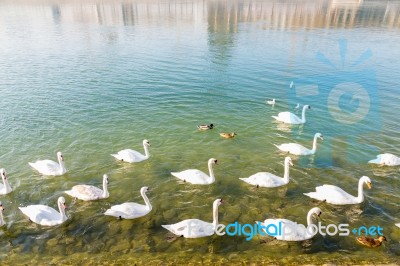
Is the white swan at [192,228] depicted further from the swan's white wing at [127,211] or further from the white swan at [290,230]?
the white swan at [290,230]

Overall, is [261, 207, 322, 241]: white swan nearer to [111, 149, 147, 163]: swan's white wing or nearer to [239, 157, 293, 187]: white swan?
[239, 157, 293, 187]: white swan

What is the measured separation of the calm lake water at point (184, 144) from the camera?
1096cm

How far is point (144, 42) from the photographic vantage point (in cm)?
4931

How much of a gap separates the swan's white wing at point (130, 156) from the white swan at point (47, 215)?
4.84 metres

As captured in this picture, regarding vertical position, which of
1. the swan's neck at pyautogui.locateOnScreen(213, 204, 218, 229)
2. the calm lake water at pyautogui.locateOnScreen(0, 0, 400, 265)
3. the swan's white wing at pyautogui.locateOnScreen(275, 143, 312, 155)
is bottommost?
the calm lake water at pyautogui.locateOnScreen(0, 0, 400, 265)

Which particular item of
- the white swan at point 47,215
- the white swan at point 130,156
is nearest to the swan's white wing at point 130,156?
the white swan at point 130,156

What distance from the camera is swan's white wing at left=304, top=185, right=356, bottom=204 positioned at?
42.2 feet

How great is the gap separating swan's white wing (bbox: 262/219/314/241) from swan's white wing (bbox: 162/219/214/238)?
2.24 metres

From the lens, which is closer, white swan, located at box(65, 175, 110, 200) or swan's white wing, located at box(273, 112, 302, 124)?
white swan, located at box(65, 175, 110, 200)

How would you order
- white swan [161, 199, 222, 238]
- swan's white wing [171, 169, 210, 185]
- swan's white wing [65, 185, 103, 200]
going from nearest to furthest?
white swan [161, 199, 222, 238]
swan's white wing [65, 185, 103, 200]
swan's white wing [171, 169, 210, 185]

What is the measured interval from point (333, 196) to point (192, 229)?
6.36 metres

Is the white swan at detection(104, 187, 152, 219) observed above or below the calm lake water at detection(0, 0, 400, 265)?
above

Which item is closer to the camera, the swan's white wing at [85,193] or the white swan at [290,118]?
the swan's white wing at [85,193]

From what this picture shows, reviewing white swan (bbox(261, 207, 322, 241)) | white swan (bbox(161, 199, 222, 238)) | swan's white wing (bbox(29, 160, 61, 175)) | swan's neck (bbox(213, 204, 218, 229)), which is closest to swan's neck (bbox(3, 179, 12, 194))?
swan's white wing (bbox(29, 160, 61, 175))
